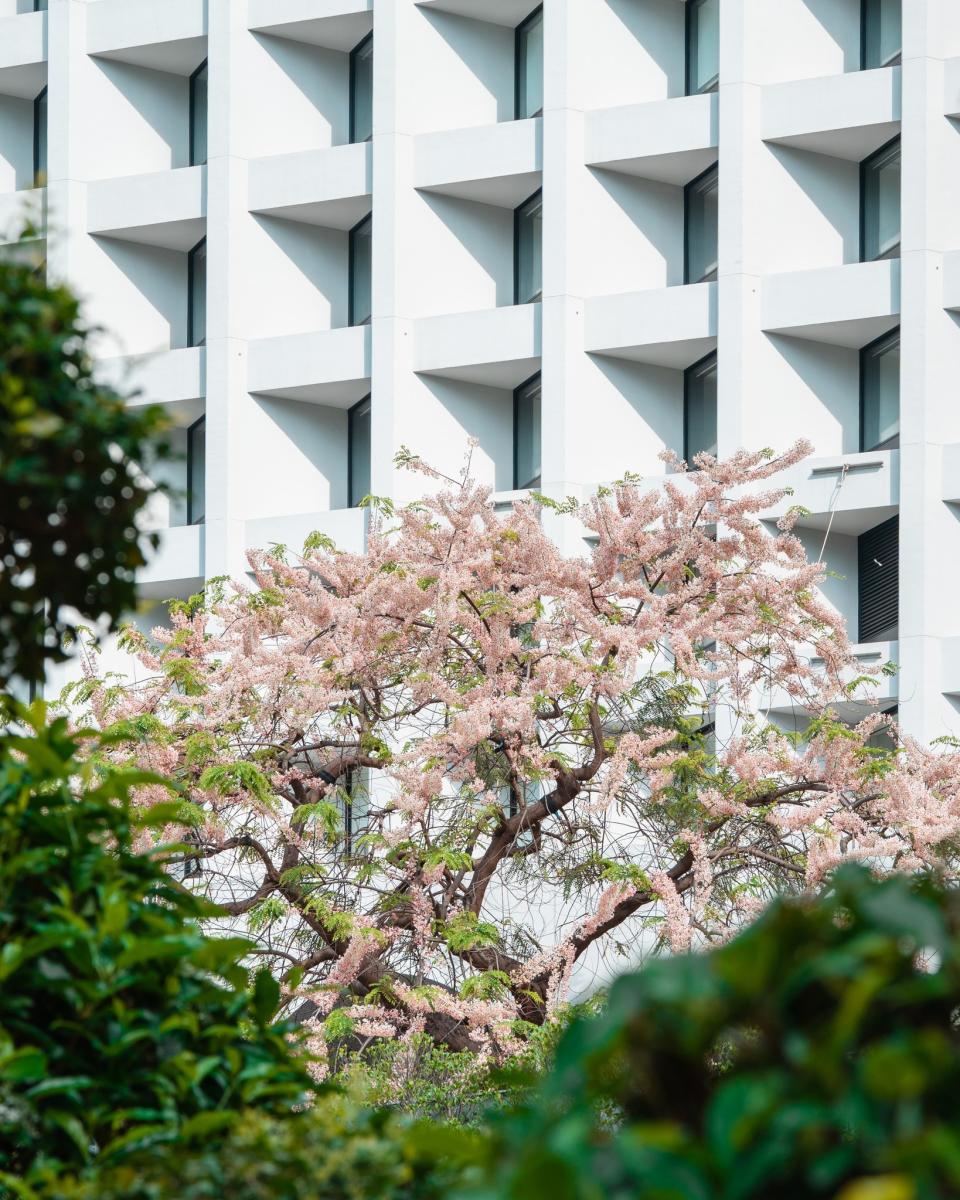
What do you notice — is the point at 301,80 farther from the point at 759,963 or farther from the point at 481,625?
the point at 759,963

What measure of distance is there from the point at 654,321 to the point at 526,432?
9.94 feet

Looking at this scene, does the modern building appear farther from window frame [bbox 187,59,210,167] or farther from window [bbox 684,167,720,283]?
window frame [bbox 187,59,210,167]

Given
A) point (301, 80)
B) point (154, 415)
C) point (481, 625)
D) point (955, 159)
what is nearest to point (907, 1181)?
point (154, 415)

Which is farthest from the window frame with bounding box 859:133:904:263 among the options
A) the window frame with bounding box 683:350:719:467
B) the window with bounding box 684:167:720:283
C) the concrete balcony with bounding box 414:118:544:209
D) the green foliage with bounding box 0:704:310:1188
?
the green foliage with bounding box 0:704:310:1188

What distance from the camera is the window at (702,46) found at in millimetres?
25719

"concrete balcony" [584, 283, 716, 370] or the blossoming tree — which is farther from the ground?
"concrete balcony" [584, 283, 716, 370]

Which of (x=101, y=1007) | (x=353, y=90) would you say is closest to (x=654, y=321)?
(x=353, y=90)

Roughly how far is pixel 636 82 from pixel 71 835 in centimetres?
2370

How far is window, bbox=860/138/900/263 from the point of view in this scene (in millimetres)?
24797

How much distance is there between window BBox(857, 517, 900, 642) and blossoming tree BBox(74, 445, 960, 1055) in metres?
10.2

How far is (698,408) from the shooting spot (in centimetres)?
2592

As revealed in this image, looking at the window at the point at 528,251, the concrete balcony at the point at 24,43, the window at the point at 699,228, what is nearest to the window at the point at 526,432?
the window at the point at 528,251

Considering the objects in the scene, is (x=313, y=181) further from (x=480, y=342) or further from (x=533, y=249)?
(x=480, y=342)

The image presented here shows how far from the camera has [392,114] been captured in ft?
84.2
